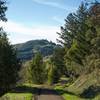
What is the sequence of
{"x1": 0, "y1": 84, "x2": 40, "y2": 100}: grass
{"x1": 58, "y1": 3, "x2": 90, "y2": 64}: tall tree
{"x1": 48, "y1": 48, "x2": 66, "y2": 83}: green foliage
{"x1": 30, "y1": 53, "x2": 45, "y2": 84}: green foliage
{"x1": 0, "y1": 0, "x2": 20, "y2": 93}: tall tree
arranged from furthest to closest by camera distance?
{"x1": 30, "y1": 53, "x2": 45, "y2": 84}: green foliage → {"x1": 48, "y1": 48, "x2": 66, "y2": 83}: green foliage → {"x1": 58, "y1": 3, "x2": 90, "y2": 64}: tall tree → {"x1": 0, "y1": 0, "x2": 20, "y2": 93}: tall tree → {"x1": 0, "y1": 84, "x2": 40, "y2": 100}: grass

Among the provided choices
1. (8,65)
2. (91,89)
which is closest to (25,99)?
(91,89)

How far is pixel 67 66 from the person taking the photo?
98.4 meters

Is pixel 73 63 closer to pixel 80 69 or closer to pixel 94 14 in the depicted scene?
pixel 80 69

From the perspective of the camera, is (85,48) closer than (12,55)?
No

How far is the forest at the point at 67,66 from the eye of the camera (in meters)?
46.9

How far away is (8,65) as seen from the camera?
69375 mm

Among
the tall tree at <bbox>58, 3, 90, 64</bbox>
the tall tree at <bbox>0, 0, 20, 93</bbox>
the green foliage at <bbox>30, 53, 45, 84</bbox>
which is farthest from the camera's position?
the green foliage at <bbox>30, 53, 45, 84</bbox>

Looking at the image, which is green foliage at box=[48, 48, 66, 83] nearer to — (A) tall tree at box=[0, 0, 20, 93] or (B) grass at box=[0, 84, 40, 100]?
(A) tall tree at box=[0, 0, 20, 93]

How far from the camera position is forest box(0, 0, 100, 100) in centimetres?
4694

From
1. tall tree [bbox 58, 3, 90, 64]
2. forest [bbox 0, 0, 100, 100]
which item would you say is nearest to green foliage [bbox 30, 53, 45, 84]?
forest [bbox 0, 0, 100, 100]

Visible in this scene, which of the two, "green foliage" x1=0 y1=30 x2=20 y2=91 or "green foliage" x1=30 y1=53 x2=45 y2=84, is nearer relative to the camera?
"green foliage" x1=0 y1=30 x2=20 y2=91

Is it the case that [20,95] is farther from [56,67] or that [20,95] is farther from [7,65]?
[56,67]

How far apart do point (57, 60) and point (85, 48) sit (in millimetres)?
40469

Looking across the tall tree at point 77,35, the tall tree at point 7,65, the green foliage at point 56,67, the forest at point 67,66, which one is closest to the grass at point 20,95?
the forest at point 67,66
